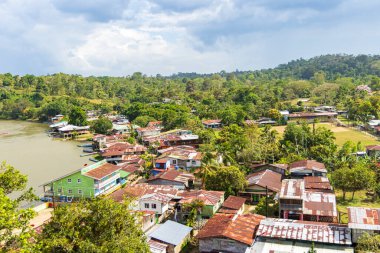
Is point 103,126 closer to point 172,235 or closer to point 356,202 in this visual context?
point 172,235

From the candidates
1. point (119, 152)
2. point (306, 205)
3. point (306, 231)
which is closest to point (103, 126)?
point (119, 152)

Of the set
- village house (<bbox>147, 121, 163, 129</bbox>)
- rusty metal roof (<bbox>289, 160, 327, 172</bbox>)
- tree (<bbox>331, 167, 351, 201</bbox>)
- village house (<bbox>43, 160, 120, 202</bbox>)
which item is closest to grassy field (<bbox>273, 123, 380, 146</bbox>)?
rusty metal roof (<bbox>289, 160, 327, 172</bbox>)

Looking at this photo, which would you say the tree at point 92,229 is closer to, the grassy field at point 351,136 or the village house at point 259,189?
the village house at point 259,189

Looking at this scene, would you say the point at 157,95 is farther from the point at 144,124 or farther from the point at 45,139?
the point at 45,139

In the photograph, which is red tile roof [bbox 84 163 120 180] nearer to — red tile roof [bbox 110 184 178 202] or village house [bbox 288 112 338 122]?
red tile roof [bbox 110 184 178 202]

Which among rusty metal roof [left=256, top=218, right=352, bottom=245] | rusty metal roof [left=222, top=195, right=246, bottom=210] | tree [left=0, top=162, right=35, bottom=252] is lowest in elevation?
rusty metal roof [left=222, top=195, right=246, bottom=210]

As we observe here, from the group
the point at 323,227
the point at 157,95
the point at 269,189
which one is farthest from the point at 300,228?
the point at 157,95
